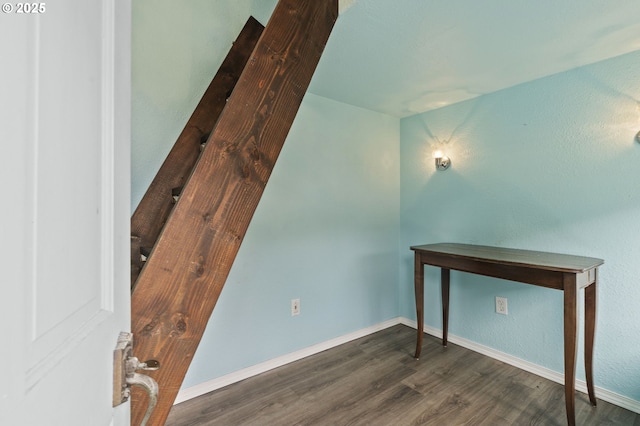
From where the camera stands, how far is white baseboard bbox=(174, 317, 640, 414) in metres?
1.72

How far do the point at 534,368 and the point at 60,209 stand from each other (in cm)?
270

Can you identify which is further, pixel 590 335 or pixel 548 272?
pixel 590 335

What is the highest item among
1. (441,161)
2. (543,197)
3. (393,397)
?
(441,161)

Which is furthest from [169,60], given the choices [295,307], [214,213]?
[295,307]

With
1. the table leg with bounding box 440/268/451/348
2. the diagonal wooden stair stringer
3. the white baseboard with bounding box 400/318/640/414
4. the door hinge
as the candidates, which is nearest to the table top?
the table leg with bounding box 440/268/451/348

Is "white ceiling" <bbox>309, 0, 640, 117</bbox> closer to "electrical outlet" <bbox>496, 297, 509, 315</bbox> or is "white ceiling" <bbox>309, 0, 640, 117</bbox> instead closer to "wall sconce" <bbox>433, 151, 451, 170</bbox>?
"wall sconce" <bbox>433, 151, 451, 170</bbox>

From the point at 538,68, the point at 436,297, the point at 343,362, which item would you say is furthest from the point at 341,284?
the point at 538,68

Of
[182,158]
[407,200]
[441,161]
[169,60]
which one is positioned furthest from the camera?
[407,200]

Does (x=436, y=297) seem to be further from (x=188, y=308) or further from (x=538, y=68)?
(x=188, y=308)

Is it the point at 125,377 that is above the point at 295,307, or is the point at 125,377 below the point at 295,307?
above

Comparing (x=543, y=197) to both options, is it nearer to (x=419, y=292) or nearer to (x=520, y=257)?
(x=520, y=257)

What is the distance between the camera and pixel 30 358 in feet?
0.86

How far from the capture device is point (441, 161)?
2.55 meters

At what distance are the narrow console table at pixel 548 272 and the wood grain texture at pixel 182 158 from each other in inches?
66.3
